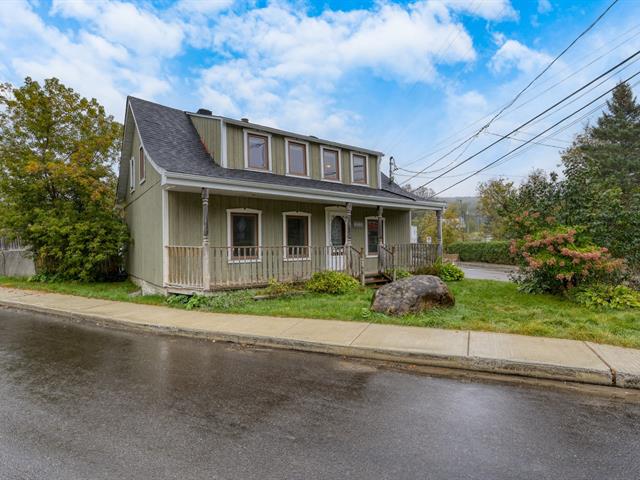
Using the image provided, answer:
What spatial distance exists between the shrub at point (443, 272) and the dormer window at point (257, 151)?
6.64m

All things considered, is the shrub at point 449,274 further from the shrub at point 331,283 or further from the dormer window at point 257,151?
the dormer window at point 257,151

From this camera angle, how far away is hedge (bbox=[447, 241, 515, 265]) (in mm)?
23567

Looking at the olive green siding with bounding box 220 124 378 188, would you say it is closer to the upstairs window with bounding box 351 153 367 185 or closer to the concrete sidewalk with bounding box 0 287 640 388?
the upstairs window with bounding box 351 153 367 185

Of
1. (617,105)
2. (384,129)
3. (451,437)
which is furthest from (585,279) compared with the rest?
(617,105)

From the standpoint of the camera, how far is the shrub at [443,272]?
1233 cm

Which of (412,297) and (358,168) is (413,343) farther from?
(358,168)

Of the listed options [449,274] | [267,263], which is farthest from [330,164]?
[449,274]

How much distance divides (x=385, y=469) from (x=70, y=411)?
9.95 feet

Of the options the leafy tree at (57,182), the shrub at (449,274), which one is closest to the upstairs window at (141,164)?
the leafy tree at (57,182)

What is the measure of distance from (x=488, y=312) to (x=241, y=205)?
750 cm

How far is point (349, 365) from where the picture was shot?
15.6ft

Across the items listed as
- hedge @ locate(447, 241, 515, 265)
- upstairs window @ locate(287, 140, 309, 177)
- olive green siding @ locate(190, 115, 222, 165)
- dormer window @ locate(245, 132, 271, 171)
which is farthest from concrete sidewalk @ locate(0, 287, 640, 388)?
hedge @ locate(447, 241, 515, 265)

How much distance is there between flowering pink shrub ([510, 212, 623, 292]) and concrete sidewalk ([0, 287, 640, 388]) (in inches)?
125

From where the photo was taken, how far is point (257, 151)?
11.8m
